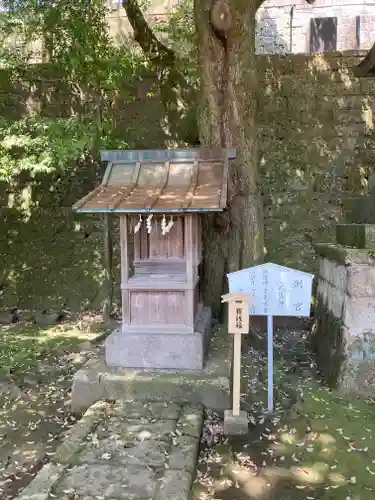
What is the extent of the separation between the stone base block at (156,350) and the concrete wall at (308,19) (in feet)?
40.3

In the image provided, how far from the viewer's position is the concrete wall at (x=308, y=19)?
14.5 meters

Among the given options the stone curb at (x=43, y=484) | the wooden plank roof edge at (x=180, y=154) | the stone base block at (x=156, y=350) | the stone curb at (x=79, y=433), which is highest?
the wooden plank roof edge at (x=180, y=154)

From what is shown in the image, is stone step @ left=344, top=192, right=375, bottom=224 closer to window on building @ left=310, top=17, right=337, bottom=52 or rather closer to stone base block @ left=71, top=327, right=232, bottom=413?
stone base block @ left=71, top=327, right=232, bottom=413

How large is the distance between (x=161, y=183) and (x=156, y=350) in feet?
6.08

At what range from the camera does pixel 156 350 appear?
5.01m

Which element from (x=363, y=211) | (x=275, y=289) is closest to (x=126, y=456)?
(x=275, y=289)

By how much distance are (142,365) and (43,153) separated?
141 inches

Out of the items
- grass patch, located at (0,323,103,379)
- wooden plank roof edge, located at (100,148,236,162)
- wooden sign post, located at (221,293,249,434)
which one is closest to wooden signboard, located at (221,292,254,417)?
wooden sign post, located at (221,293,249,434)

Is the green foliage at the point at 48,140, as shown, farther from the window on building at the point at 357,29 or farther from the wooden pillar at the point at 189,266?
the window on building at the point at 357,29

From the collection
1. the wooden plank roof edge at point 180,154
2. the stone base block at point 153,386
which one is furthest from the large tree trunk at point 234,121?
the stone base block at point 153,386

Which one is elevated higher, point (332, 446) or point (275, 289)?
point (275, 289)

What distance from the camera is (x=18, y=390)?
541 cm

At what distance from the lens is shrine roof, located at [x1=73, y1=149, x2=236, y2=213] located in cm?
458

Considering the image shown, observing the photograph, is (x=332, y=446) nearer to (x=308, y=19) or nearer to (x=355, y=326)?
(x=355, y=326)
